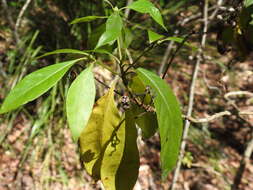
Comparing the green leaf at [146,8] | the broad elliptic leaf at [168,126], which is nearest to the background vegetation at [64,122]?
the green leaf at [146,8]

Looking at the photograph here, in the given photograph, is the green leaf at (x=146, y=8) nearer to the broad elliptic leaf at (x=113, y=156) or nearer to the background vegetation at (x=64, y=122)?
the broad elliptic leaf at (x=113, y=156)

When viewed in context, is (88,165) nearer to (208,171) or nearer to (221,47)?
(221,47)

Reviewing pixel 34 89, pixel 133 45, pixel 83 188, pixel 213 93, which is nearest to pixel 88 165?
pixel 34 89

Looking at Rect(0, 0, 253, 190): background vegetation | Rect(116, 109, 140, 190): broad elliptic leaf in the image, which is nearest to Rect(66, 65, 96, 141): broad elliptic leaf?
Rect(116, 109, 140, 190): broad elliptic leaf

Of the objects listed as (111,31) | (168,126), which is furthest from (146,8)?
(168,126)

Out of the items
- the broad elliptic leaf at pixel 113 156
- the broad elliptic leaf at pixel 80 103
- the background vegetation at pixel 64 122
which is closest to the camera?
the broad elliptic leaf at pixel 80 103
